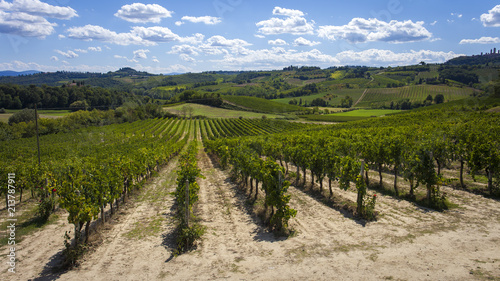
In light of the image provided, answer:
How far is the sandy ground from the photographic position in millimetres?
8625

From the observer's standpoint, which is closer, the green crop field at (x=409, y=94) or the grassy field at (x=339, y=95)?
the green crop field at (x=409, y=94)

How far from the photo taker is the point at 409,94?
403ft

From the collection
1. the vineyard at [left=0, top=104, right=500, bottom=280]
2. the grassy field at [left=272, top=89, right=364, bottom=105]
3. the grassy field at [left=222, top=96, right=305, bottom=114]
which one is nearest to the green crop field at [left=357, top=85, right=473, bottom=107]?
the grassy field at [left=272, top=89, right=364, bottom=105]

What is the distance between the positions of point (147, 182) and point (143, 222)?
374 inches

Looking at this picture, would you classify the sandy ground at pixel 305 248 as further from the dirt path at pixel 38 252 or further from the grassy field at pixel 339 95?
the grassy field at pixel 339 95

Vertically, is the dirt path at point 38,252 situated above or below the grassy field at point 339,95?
below

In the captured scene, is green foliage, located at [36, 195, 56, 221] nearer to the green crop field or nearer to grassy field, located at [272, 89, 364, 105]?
the green crop field

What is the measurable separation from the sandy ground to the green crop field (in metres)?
114

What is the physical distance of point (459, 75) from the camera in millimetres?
144250

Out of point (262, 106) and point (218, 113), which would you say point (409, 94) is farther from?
point (218, 113)

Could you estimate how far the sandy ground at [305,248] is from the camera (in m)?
8.62

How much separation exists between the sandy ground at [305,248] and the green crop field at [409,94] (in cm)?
11431

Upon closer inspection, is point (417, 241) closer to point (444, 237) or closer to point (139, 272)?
point (444, 237)

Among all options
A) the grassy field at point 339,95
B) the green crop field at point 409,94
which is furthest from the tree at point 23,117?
the green crop field at point 409,94
